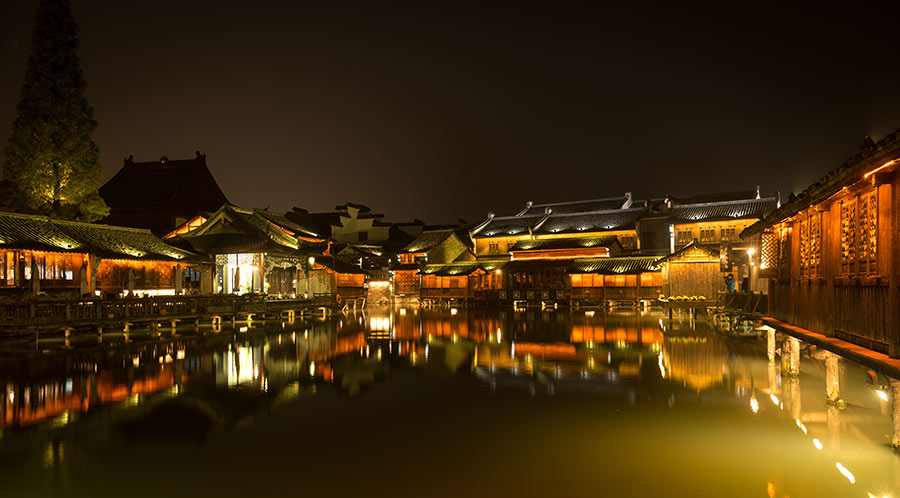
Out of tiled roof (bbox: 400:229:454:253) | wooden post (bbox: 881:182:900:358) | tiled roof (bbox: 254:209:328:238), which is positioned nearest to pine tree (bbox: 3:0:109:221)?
tiled roof (bbox: 254:209:328:238)

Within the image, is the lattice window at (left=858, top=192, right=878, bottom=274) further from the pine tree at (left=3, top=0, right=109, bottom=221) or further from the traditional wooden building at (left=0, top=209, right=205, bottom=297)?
the pine tree at (left=3, top=0, right=109, bottom=221)

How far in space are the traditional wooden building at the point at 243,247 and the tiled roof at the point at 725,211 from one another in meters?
33.0

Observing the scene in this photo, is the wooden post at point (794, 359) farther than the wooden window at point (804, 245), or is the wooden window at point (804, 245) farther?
the wooden post at point (794, 359)

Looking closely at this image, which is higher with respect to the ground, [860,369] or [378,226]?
[378,226]

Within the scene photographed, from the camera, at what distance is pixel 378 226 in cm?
7869

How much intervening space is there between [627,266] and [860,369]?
33043 millimetres

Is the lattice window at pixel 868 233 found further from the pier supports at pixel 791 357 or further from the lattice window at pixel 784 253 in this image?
the lattice window at pixel 784 253

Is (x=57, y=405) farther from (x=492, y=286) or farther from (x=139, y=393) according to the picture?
(x=492, y=286)

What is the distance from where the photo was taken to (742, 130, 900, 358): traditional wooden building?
8.02m

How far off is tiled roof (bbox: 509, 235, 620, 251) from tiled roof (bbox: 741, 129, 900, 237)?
42433mm

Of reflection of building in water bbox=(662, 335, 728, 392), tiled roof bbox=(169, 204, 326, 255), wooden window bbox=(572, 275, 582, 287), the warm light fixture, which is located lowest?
reflection of building in water bbox=(662, 335, 728, 392)

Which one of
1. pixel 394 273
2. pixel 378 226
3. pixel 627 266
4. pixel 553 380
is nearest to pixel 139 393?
pixel 553 380

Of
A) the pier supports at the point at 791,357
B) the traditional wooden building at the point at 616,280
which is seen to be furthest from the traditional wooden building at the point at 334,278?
the pier supports at the point at 791,357

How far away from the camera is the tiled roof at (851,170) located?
723 cm
